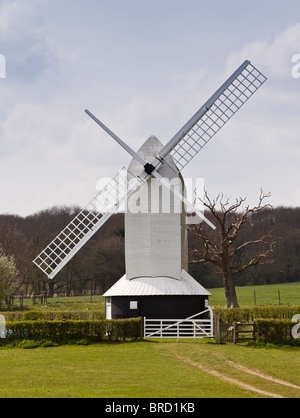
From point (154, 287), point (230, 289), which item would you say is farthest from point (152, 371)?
point (230, 289)

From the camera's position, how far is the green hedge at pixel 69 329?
23.8m

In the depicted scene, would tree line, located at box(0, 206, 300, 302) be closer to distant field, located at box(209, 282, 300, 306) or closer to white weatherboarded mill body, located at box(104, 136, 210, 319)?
distant field, located at box(209, 282, 300, 306)

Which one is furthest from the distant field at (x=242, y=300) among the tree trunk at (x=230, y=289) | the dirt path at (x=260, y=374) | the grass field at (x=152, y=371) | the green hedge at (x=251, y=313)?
the dirt path at (x=260, y=374)

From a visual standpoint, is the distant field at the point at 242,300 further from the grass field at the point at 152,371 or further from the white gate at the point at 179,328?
the grass field at the point at 152,371

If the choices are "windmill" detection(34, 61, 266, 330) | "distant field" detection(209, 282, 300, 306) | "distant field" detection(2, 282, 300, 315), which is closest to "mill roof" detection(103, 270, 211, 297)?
"windmill" detection(34, 61, 266, 330)

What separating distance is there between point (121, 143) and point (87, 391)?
1624 centimetres

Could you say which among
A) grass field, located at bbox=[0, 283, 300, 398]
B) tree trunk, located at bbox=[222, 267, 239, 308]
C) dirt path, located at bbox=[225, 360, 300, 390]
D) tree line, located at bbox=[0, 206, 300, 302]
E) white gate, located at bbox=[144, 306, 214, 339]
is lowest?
dirt path, located at bbox=[225, 360, 300, 390]

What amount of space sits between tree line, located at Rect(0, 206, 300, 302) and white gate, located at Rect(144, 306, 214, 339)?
30.8m

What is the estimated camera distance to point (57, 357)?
19875 mm

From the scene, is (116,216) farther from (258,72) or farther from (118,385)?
(118,385)

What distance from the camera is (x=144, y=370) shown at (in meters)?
16.8

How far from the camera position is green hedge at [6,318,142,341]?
23797 millimetres
